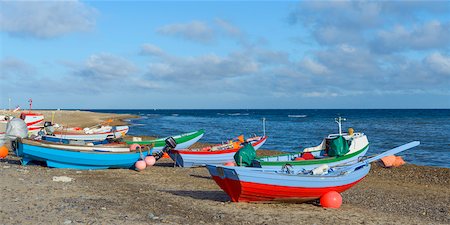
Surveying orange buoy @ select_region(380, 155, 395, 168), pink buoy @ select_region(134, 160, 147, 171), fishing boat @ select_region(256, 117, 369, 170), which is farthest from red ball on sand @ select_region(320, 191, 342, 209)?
orange buoy @ select_region(380, 155, 395, 168)

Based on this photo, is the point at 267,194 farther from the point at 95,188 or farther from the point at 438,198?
the point at 438,198

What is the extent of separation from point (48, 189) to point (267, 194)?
20.2 feet

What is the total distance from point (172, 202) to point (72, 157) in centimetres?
794

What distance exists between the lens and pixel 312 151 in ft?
61.6

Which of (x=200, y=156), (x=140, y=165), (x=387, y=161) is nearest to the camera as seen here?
(x=140, y=165)

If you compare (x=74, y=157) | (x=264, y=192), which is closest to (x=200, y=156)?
(x=74, y=157)

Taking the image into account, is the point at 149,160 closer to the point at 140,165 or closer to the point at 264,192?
the point at 140,165

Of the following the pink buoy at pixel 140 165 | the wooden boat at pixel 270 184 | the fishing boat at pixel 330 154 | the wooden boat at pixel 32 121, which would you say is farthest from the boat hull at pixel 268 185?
the wooden boat at pixel 32 121

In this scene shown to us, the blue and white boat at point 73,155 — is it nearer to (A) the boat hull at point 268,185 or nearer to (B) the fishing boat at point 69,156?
(B) the fishing boat at point 69,156

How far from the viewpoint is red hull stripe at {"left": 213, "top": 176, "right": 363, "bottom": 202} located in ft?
38.6

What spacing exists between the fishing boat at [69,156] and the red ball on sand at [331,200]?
32.4ft

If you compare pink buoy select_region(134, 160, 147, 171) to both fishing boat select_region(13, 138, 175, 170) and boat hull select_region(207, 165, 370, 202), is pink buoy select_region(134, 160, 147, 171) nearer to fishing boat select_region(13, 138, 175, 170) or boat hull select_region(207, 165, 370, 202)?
fishing boat select_region(13, 138, 175, 170)

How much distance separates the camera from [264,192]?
466 inches

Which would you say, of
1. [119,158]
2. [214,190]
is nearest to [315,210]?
[214,190]
